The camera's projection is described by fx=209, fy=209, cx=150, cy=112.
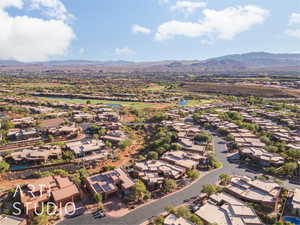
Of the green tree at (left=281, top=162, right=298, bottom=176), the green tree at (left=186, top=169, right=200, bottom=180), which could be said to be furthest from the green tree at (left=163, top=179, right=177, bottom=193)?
the green tree at (left=281, top=162, right=298, bottom=176)

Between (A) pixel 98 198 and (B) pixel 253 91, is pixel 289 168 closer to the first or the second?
(A) pixel 98 198

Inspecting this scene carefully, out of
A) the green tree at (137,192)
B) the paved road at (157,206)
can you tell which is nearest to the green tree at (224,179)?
the paved road at (157,206)

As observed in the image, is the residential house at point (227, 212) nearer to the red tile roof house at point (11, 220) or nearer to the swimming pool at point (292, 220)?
the swimming pool at point (292, 220)

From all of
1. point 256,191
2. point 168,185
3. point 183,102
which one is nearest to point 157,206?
point 168,185

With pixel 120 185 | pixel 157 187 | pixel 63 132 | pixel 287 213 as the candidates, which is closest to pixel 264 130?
pixel 287 213

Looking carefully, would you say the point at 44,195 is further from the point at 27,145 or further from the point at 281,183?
the point at 281,183

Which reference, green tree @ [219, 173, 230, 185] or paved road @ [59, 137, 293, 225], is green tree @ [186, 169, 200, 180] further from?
green tree @ [219, 173, 230, 185]
